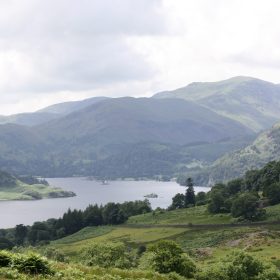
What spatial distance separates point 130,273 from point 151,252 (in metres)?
24.2

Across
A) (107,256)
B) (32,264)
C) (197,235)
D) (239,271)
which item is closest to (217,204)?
(197,235)

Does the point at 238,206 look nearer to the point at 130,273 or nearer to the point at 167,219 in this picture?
the point at 167,219

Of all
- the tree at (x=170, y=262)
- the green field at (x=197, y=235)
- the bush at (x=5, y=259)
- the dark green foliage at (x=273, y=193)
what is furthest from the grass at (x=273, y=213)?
the bush at (x=5, y=259)

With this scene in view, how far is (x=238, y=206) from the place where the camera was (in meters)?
163

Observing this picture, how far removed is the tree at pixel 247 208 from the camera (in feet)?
518

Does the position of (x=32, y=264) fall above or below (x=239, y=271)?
above

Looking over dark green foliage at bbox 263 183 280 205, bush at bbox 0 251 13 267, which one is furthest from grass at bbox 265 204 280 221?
bush at bbox 0 251 13 267

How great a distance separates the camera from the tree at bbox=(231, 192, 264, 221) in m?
158

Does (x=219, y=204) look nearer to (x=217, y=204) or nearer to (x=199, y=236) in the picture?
(x=217, y=204)

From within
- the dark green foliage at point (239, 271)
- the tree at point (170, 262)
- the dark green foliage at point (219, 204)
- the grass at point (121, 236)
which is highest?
the dark green foliage at point (219, 204)

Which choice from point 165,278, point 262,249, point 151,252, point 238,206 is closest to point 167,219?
point 238,206

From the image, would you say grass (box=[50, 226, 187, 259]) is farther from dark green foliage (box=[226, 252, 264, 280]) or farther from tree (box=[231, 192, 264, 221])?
dark green foliage (box=[226, 252, 264, 280])

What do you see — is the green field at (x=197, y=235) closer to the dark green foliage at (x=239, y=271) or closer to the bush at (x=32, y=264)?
the dark green foliage at (x=239, y=271)

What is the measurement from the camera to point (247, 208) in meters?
160
